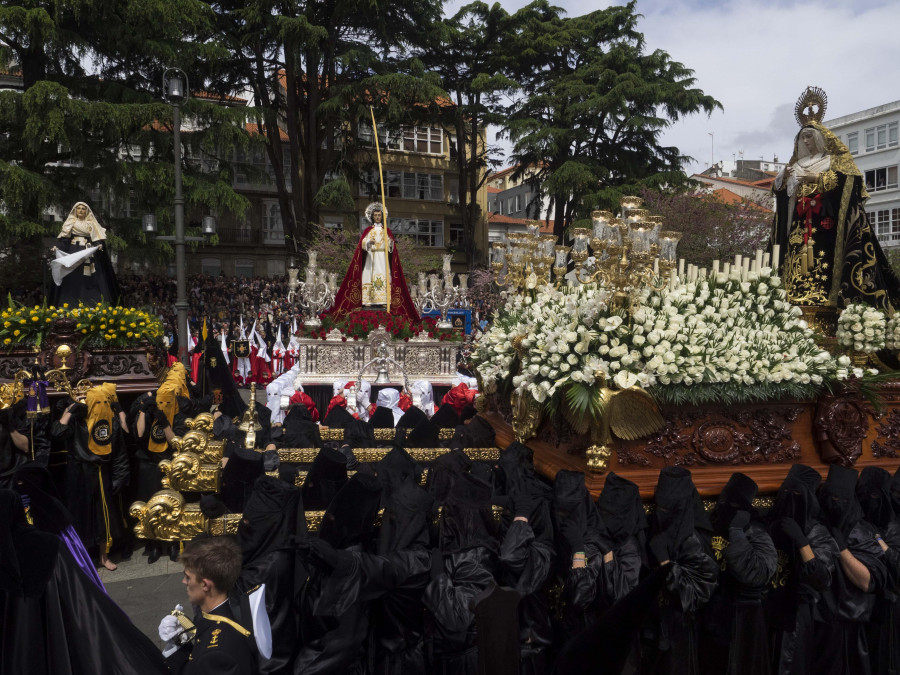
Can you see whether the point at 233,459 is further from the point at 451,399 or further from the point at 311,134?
the point at 311,134

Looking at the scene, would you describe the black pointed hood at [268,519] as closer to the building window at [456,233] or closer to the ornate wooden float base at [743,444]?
the ornate wooden float base at [743,444]

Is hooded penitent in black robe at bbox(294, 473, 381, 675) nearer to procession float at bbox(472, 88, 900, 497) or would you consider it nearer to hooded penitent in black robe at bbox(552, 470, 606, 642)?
hooded penitent in black robe at bbox(552, 470, 606, 642)

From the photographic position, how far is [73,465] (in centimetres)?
702

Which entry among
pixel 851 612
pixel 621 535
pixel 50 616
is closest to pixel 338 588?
pixel 50 616

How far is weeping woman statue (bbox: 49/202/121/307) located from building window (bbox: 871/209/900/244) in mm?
46867

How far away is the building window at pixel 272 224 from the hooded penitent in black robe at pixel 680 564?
42.7 meters

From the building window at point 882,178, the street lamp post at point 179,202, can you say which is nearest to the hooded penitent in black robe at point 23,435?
the street lamp post at point 179,202

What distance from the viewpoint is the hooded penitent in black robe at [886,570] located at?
13.6ft

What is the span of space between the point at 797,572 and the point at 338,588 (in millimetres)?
2822

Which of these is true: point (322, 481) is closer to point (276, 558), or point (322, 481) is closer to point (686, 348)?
point (276, 558)

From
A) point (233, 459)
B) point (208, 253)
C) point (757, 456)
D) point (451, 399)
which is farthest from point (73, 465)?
point (208, 253)

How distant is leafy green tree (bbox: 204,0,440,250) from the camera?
1173 inches

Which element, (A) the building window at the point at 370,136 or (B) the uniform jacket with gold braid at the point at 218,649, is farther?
(A) the building window at the point at 370,136

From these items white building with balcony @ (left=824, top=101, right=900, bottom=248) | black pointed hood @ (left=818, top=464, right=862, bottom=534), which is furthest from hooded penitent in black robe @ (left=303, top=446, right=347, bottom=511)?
white building with balcony @ (left=824, top=101, right=900, bottom=248)
